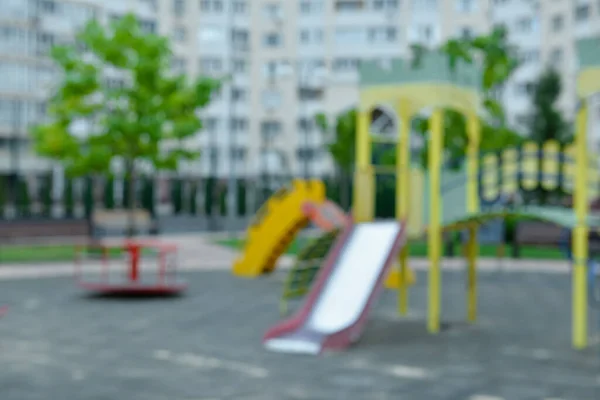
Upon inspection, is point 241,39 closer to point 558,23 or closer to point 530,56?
point 530,56

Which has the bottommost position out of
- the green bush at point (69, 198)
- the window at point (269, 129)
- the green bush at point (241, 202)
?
the green bush at point (241, 202)

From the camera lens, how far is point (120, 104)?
965 inches

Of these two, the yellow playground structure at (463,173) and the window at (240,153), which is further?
the window at (240,153)

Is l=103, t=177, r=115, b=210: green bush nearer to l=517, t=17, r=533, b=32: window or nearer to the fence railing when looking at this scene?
the fence railing

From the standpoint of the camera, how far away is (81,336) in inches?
448

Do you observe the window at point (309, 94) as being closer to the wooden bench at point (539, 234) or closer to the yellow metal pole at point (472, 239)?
the wooden bench at point (539, 234)

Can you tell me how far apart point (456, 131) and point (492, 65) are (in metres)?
3.03

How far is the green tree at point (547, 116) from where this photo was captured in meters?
39.7

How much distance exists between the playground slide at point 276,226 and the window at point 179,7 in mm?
45404

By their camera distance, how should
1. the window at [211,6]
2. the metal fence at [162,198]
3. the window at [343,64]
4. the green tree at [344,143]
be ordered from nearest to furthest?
the metal fence at [162,198], the green tree at [344,143], the window at [343,64], the window at [211,6]

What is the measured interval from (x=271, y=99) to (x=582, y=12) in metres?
24.1

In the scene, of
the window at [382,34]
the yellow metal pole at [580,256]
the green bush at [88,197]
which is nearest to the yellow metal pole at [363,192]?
the yellow metal pole at [580,256]

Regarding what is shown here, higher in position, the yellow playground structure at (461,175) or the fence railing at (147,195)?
the yellow playground structure at (461,175)

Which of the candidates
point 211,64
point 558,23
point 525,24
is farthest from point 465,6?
point 211,64
